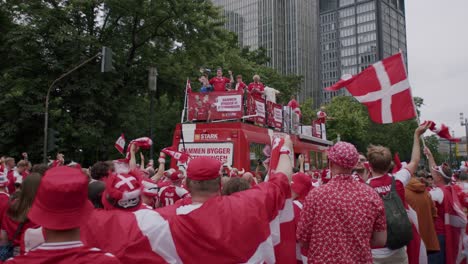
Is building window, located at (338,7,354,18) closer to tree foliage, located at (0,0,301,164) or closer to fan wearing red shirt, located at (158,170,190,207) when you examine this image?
tree foliage, located at (0,0,301,164)

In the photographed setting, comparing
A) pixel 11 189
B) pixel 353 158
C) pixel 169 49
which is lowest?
pixel 11 189

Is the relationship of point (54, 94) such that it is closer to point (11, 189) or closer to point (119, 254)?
point (11, 189)

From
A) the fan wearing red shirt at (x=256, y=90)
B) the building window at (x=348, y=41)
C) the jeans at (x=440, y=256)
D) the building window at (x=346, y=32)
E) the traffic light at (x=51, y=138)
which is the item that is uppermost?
the building window at (x=346, y=32)

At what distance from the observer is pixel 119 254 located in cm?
268

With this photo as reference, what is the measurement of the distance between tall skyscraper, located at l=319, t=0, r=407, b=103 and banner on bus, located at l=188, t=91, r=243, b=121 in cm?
11358

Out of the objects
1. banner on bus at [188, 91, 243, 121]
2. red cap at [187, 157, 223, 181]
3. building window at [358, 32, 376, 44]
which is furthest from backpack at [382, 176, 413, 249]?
building window at [358, 32, 376, 44]

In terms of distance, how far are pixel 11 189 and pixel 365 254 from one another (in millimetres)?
8678

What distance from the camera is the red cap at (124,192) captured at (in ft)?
10.4

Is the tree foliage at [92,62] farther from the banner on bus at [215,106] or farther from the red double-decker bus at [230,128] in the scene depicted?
the red double-decker bus at [230,128]

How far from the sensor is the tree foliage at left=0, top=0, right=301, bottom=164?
63.8 feet

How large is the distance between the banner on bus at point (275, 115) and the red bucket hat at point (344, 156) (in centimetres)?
1013

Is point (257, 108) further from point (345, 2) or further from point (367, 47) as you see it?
point (345, 2)

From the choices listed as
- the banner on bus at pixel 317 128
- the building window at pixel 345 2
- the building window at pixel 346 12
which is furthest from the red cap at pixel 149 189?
the building window at pixel 345 2

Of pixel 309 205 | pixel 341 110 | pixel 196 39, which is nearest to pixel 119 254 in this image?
pixel 309 205
